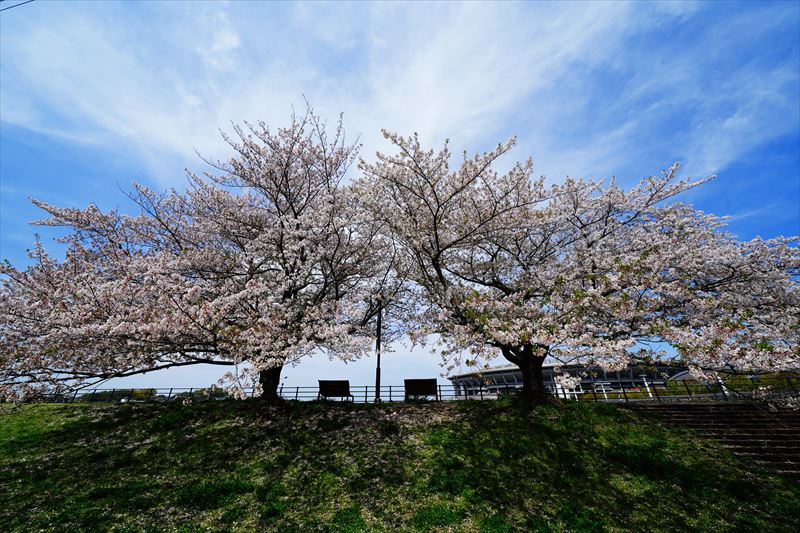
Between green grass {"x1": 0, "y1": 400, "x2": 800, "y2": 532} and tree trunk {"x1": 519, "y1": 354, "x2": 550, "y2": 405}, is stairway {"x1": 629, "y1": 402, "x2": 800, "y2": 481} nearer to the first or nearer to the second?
green grass {"x1": 0, "y1": 400, "x2": 800, "y2": 532}

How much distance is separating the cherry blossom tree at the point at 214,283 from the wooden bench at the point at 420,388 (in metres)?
3.25

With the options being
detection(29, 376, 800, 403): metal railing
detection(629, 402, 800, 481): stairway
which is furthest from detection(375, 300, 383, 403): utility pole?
detection(629, 402, 800, 481): stairway

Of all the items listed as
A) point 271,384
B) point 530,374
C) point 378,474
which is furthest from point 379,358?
point 378,474

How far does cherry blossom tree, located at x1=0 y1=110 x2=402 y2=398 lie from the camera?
33.7ft

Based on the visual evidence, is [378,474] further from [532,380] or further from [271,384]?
[532,380]

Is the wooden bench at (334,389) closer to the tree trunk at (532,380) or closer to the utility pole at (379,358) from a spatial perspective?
the utility pole at (379,358)

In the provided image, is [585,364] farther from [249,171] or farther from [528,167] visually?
[249,171]

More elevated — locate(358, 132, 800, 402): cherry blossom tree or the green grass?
locate(358, 132, 800, 402): cherry blossom tree

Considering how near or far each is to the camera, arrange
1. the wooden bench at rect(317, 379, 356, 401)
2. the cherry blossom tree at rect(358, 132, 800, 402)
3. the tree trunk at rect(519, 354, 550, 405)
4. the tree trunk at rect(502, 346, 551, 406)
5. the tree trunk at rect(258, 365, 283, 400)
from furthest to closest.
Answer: the wooden bench at rect(317, 379, 356, 401) → the tree trunk at rect(258, 365, 283, 400) → the tree trunk at rect(519, 354, 550, 405) → the tree trunk at rect(502, 346, 551, 406) → the cherry blossom tree at rect(358, 132, 800, 402)

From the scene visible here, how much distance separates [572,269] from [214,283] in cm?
1399

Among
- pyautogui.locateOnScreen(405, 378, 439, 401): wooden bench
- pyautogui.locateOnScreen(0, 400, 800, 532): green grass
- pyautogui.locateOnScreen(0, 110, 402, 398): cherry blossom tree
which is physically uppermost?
pyautogui.locateOnScreen(0, 110, 402, 398): cherry blossom tree

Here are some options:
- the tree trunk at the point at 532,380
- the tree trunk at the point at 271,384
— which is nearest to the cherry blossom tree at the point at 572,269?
the tree trunk at the point at 532,380

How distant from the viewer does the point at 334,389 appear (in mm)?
17312

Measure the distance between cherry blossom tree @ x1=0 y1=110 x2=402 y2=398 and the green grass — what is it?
2.46m
